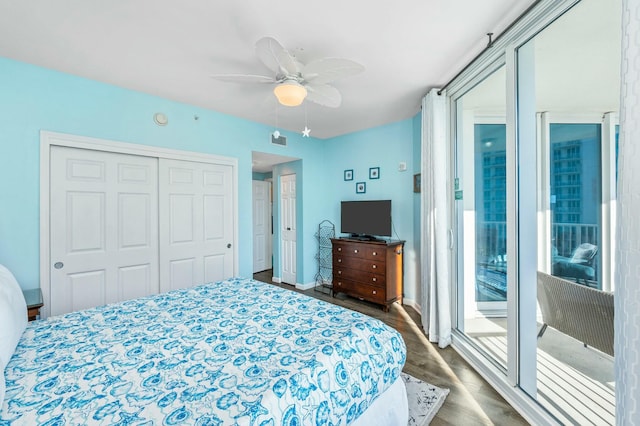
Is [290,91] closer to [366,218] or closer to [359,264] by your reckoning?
[366,218]

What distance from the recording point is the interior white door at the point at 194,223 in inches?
120

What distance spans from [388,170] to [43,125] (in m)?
3.85

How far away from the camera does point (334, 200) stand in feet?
15.4

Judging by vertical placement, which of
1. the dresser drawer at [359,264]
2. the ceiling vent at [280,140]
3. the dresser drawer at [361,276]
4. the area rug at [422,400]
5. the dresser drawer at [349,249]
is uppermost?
the ceiling vent at [280,140]

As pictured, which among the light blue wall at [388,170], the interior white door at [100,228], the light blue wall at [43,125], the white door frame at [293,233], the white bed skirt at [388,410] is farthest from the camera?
the white door frame at [293,233]

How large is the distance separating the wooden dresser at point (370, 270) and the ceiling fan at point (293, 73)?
226cm

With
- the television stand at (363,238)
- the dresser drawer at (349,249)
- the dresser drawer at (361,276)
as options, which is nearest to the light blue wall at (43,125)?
the dresser drawer at (349,249)

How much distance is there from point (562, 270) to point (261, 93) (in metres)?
3.10

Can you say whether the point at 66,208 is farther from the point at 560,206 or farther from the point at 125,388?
the point at 560,206

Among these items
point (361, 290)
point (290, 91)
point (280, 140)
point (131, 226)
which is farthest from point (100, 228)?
point (361, 290)

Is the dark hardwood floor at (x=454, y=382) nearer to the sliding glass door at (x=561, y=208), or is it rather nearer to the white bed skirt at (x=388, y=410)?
the sliding glass door at (x=561, y=208)

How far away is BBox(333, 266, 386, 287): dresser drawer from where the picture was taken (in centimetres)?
Result: 354

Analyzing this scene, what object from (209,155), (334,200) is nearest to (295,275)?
(334,200)

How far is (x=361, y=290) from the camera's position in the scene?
3.77 meters
